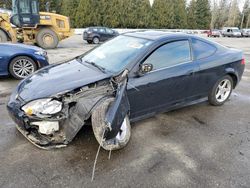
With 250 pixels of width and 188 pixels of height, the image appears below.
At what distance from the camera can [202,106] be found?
4.42 m

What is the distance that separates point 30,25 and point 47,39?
47.1 inches

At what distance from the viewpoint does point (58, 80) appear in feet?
9.81

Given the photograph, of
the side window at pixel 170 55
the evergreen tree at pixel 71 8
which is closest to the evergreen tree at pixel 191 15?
the evergreen tree at pixel 71 8

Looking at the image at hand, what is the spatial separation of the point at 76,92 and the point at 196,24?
52.6 m

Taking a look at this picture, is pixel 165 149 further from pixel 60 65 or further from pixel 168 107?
pixel 60 65

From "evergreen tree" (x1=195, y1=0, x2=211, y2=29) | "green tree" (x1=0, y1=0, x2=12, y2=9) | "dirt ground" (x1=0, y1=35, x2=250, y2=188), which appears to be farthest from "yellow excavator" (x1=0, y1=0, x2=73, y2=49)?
"evergreen tree" (x1=195, y1=0, x2=211, y2=29)

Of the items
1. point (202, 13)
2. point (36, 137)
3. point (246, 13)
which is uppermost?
point (246, 13)

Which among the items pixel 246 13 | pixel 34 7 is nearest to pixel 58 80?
pixel 34 7

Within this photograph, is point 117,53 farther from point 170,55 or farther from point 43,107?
point 43,107

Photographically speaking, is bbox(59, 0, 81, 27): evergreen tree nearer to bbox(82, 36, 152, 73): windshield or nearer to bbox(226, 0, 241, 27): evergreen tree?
bbox(82, 36, 152, 73): windshield

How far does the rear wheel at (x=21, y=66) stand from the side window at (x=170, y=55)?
404 cm

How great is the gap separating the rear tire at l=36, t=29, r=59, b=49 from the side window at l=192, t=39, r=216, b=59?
11.5 m

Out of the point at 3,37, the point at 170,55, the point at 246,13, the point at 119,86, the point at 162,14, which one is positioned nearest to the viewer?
the point at 119,86

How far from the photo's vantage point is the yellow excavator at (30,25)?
40.0 ft
